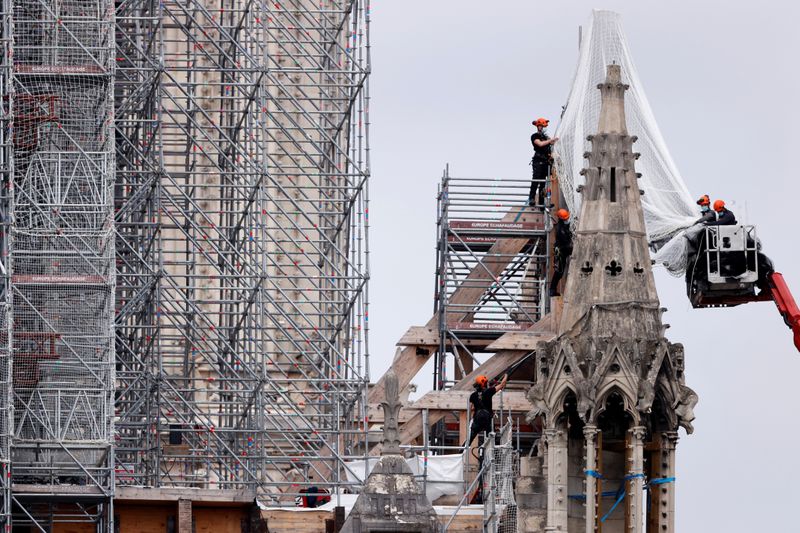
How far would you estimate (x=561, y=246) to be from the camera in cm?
8412

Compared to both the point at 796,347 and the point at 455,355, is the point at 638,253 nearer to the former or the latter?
the point at 796,347

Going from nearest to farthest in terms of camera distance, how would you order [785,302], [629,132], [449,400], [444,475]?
1. [785,302]
2. [444,475]
3. [629,132]
4. [449,400]

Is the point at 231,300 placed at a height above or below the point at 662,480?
above

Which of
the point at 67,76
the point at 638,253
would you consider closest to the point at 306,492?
the point at 67,76

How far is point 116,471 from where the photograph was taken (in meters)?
84.3

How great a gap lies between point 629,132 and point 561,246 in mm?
3116

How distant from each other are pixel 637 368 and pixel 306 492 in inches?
604

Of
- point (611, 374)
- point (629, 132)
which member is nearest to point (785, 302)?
point (629, 132)

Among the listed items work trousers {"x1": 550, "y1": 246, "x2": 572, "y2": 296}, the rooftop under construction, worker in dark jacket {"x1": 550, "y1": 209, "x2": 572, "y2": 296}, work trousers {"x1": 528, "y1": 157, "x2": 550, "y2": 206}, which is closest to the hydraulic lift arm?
the rooftop under construction

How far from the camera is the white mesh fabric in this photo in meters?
83.6

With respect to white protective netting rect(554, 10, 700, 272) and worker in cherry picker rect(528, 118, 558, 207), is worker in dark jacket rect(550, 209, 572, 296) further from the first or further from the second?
worker in cherry picker rect(528, 118, 558, 207)

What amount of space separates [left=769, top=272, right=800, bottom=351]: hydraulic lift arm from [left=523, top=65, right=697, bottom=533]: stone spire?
10398 millimetres

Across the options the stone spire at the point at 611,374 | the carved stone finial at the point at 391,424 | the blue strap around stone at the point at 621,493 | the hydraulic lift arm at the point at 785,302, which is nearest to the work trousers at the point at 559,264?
the hydraulic lift arm at the point at 785,302

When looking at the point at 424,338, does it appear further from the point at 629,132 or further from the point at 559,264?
the point at 629,132
